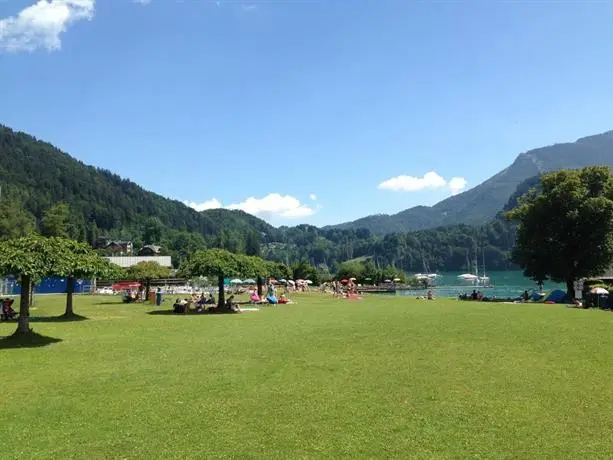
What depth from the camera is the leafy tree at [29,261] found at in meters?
18.9

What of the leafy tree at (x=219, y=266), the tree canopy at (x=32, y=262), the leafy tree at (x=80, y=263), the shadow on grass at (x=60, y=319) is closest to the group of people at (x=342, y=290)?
the leafy tree at (x=219, y=266)

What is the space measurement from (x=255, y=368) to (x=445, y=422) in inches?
232

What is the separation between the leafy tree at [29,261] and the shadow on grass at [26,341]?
0.35 m

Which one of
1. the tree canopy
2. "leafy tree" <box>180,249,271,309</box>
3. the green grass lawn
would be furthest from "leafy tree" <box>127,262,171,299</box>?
the green grass lawn

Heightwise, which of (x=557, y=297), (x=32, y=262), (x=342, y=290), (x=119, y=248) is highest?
(x=119, y=248)

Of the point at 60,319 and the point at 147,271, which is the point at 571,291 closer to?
the point at 147,271

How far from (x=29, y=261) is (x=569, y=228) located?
4211cm

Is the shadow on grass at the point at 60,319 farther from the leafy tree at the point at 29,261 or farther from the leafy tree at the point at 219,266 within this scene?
the leafy tree at the point at 219,266

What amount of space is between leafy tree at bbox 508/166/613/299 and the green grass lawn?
28153 millimetres

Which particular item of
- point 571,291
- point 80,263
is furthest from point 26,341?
point 571,291

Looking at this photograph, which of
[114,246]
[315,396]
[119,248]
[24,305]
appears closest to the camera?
[315,396]

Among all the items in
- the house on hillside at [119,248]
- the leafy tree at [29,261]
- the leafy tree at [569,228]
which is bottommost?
the leafy tree at [29,261]

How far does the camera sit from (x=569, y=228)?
152 feet

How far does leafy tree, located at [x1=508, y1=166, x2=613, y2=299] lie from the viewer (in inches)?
1752
